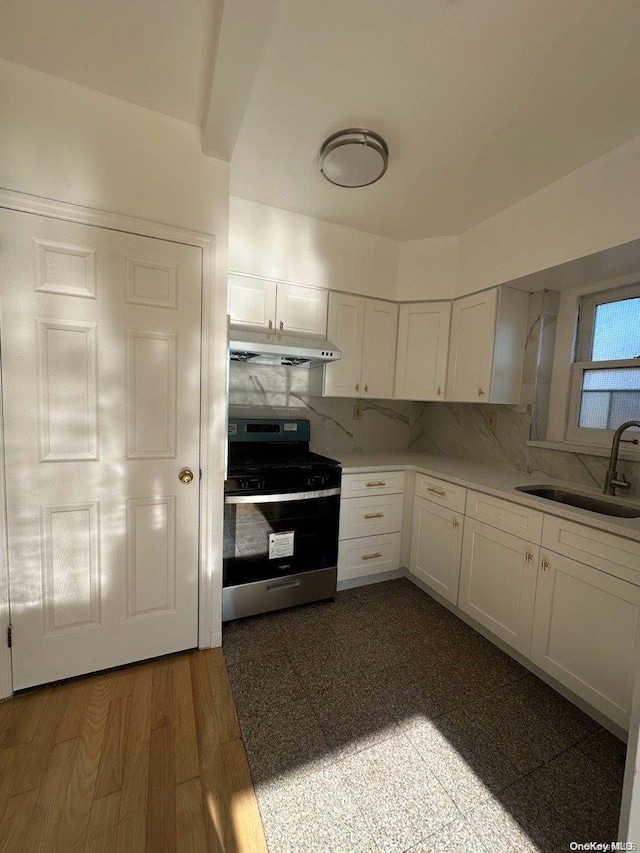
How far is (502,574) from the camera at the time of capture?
1872 mm

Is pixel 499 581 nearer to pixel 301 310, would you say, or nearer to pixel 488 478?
pixel 488 478

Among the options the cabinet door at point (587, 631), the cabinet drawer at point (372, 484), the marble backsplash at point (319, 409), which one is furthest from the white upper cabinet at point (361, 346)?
the cabinet door at point (587, 631)

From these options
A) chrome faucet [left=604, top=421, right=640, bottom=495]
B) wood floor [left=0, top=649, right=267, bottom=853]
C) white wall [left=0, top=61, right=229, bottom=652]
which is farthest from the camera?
chrome faucet [left=604, top=421, right=640, bottom=495]

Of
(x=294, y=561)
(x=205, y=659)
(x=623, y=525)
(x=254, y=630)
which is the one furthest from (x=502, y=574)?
(x=205, y=659)

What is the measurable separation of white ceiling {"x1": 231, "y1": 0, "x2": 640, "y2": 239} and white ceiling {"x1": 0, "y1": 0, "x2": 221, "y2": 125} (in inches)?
9.5

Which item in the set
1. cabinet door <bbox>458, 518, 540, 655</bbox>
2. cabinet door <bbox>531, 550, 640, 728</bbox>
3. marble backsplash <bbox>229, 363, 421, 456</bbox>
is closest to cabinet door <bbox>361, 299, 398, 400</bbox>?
marble backsplash <bbox>229, 363, 421, 456</bbox>

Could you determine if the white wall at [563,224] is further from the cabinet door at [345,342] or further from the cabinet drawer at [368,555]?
the cabinet drawer at [368,555]

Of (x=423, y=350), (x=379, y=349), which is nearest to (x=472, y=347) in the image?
(x=423, y=350)

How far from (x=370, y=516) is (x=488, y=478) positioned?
0.80 m

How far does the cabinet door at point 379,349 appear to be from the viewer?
2625 millimetres

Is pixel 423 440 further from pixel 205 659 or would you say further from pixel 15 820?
pixel 15 820

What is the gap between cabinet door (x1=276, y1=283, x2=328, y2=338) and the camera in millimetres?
2334

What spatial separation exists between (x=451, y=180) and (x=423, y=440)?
2.02 metres

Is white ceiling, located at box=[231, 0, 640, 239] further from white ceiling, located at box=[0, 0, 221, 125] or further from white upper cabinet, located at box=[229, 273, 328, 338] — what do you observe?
white upper cabinet, located at box=[229, 273, 328, 338]
